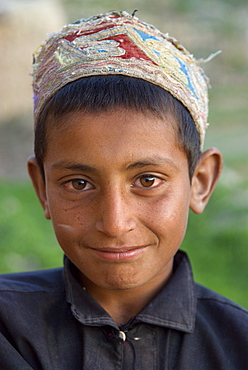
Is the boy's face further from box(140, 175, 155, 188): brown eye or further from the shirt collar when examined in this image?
the shirt collar

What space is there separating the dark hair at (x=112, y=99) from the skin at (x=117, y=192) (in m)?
0.03

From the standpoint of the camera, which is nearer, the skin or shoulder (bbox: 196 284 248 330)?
the skin

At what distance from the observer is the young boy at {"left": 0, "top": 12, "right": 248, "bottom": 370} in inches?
68.9

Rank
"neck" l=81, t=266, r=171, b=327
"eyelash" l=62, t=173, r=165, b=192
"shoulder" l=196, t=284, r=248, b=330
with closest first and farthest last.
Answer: "eyelash" l=62, t=173, r=165, b=192, "shoulder" l=196, t=284, r=248, b=330, "neck" l=81, t=266, r=171, b=327

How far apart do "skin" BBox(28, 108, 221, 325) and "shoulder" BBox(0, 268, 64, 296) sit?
0.81 feet

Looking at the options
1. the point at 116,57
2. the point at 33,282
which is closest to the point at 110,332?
the point at 33,282

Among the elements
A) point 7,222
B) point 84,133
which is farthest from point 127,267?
point 7,222

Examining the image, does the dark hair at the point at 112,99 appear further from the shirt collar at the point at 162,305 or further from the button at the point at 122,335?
the button at the point at 122,335

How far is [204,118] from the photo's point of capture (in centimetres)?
209

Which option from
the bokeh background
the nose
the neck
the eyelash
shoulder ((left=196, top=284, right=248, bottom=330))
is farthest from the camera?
the bokeh background

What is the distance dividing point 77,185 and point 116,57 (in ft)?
1.50

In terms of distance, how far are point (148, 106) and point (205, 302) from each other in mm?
790

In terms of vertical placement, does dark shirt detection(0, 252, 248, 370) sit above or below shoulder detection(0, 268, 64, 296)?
below

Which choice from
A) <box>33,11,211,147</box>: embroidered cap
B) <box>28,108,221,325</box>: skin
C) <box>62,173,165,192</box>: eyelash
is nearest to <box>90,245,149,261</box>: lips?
<box>28,108,221,325</box>: skin
